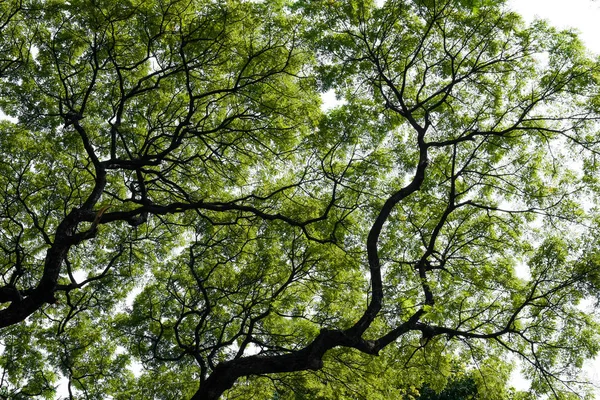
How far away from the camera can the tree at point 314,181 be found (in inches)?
332

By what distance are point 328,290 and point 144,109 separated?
516 centimetres

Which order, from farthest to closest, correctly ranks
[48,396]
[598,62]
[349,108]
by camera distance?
A: [48,396], [349,108], [598,62]

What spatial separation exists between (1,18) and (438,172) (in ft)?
27.0

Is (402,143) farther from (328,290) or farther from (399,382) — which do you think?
(399,382)

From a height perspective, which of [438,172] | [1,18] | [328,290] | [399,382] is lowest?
[399,382]

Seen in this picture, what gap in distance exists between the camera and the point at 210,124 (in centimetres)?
1036

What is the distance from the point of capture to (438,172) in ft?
33.2

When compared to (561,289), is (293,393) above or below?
below

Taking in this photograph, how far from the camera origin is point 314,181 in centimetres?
984

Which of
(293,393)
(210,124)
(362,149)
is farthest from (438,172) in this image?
(293,393)

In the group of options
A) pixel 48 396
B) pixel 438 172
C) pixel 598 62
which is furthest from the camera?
pixel 48 396

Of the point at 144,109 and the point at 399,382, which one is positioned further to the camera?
the point at 144,109

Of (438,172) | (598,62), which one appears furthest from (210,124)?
(598,62)

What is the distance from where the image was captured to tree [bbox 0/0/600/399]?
8430 mm
